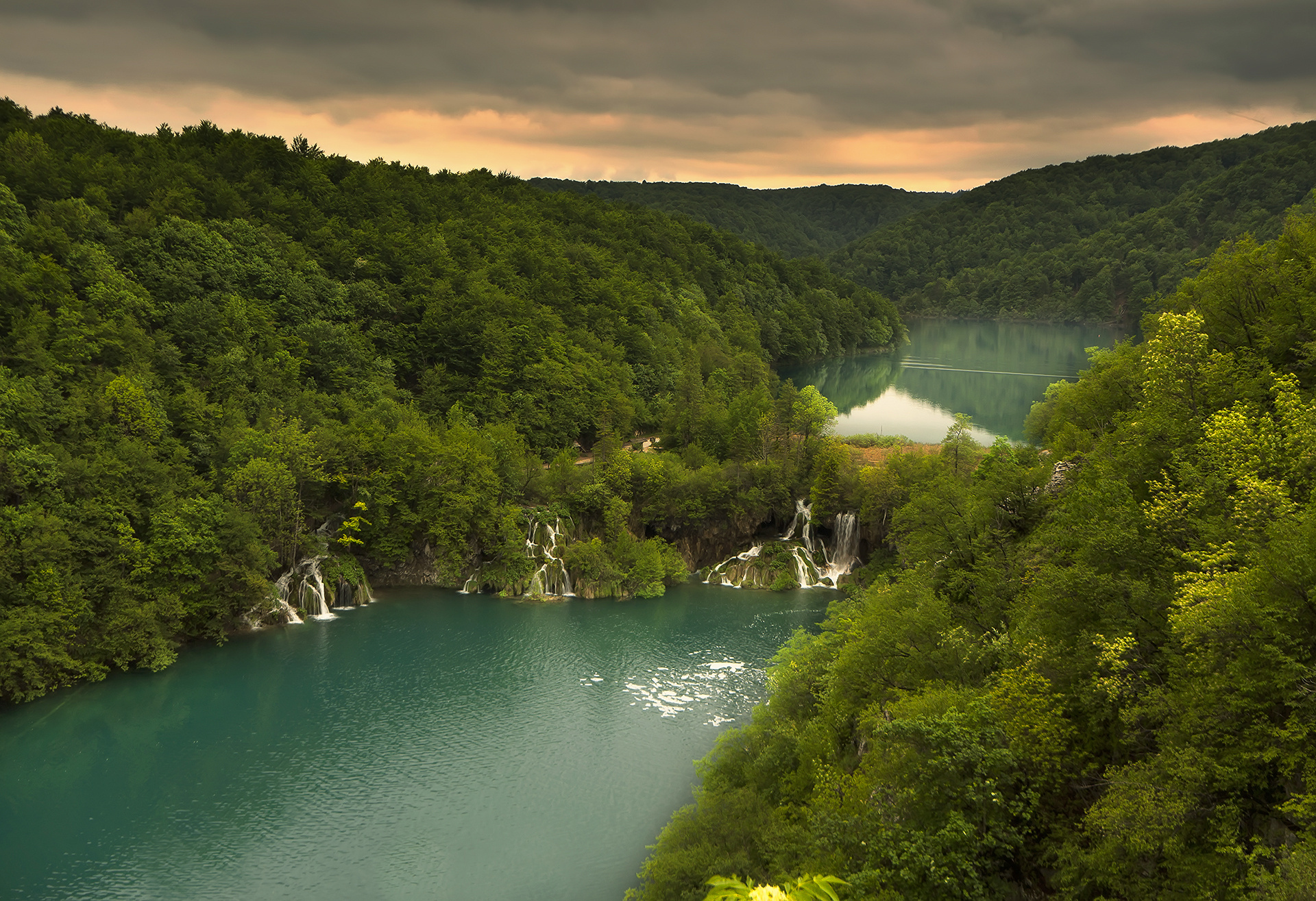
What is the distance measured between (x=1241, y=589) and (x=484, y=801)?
78.1 ft

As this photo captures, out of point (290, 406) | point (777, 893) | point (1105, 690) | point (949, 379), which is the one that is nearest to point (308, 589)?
point (290, 406)

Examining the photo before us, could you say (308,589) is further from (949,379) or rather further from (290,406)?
(949,379)

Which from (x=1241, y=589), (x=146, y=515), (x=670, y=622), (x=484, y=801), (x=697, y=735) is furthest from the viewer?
(x=670, y=622)

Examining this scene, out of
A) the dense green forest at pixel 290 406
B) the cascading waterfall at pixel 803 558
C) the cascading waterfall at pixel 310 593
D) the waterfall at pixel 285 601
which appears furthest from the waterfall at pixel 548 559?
the waterfall at pixel 285 601

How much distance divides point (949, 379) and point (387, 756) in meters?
105

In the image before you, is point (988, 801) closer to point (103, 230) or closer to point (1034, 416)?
point (1034, 416)

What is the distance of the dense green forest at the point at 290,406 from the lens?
38719 millimetres

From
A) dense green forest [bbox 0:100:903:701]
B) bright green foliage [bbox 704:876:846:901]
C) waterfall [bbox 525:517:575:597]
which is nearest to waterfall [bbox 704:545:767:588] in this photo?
dense green forest [bbox 0:100:903:701]

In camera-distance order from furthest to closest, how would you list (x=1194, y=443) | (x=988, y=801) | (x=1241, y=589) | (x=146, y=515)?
(x=146, y=515)
(x=1194, y=443)
(x=988, y=801)
(x=1241, y=589)

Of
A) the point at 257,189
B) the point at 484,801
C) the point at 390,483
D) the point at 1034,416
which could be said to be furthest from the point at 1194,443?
the point at 257,189

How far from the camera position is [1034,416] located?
6450cm

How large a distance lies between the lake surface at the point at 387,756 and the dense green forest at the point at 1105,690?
5.21 m

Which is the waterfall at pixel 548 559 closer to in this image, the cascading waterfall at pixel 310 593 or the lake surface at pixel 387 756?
the lake surface at pixel 387 756

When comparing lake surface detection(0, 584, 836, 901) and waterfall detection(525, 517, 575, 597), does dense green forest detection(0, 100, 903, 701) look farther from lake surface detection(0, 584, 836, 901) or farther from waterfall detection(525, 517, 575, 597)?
lake surface detection(0, 584, 836, 901)
